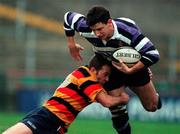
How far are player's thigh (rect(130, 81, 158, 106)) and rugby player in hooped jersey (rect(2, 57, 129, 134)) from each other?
1.22 meters

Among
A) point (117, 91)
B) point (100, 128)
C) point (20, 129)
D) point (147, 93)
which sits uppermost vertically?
point (20, 129)

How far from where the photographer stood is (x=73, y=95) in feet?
27.5

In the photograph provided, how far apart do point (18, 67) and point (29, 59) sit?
72.3 inches

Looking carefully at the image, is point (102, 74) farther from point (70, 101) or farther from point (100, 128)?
point (100, 128)

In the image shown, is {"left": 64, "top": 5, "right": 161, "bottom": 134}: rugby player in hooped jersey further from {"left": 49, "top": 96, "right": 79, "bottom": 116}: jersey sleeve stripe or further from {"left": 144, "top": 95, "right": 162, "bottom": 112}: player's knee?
{"left": 49, "top": 96, "right": 79, "bottom": 116}: jersey sleeve stripe

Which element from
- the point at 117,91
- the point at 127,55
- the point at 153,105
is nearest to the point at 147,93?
the point at 153,105

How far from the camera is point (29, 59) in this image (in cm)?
2028

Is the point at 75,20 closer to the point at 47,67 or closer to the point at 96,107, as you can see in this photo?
the point at 96,107

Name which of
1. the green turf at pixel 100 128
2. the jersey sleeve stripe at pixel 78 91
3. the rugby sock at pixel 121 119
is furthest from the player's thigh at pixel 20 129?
the green turf at pixel 100 128

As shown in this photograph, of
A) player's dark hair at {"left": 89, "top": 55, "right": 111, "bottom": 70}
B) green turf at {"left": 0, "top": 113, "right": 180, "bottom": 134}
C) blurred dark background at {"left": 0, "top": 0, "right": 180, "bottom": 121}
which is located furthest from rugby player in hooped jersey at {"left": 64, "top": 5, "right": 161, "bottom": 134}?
blurred dark background at {"left": 0, "top": 0, "right": 180, "bottom": 121}

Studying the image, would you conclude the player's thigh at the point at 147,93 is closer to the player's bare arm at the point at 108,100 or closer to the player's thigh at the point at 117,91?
the player's thigh at the point at 117,91

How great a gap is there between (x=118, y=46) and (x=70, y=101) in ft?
3.33

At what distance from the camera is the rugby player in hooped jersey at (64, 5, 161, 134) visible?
28.4 feet

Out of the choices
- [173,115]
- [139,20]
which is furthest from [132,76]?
[139,20]
